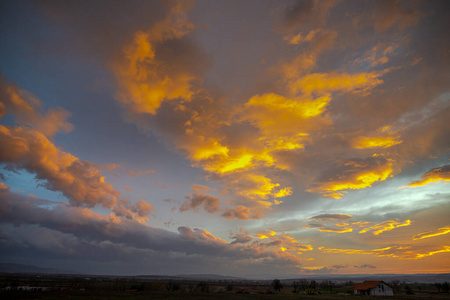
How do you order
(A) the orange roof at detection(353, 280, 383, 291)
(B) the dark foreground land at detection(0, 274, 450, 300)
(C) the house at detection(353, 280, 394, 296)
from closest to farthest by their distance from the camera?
1. (B) the dark foreground land at detection(0, 274, 450, 300)
2. (C) the house at detection(353, 280, 394, 296)
3. (A) the orange roof at detection(353, 280, 383, 291)

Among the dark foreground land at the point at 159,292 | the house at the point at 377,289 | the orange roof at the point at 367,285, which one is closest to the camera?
the dark foreground land at the point at 159,292

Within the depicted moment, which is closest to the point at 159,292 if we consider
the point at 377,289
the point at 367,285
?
the point at 367,285

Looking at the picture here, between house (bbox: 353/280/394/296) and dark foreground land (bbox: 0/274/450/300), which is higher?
→ house (bbox: 353/280/394/296)

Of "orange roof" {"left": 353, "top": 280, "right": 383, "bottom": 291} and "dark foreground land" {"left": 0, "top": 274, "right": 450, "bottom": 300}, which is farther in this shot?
"orange roof" {"left": 353, "top": 280, "right": 383, "bottom": 291}

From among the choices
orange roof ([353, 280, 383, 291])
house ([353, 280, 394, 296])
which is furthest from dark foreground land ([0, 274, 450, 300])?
orange roof ([353, 280, 383, 291])

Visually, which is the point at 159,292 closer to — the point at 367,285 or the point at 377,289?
the point at 367,285

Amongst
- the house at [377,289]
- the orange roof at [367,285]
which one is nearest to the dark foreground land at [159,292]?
the house at [377,289]

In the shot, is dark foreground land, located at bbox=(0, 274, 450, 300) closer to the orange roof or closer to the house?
the house

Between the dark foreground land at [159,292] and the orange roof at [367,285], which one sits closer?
the dark foreground land at [159,292]

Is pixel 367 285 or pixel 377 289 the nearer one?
pixel 377 289

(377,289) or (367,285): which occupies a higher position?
(367,285)

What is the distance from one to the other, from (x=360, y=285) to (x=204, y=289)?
201ft

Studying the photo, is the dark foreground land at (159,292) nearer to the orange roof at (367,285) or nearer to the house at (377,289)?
the house at (377,289)

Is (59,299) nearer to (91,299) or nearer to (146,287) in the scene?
(91,299)
